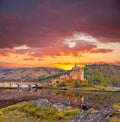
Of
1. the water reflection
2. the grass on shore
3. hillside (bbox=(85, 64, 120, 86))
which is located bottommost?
the water reflection

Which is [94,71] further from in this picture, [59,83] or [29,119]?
[29,119]

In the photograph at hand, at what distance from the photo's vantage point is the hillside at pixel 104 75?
38719 millimetres

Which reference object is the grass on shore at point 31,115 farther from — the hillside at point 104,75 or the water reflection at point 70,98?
the hillside at point 104,75

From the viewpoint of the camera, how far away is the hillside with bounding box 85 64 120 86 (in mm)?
38719

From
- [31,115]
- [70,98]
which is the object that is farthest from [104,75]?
[31,115]

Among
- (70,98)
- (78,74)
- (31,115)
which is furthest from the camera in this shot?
(78,74)

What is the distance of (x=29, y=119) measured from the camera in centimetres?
662

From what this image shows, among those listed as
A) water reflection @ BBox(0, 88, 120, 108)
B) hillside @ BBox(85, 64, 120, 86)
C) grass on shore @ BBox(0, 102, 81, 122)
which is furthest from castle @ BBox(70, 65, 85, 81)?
grass on shore @ BBox(0, 102, 81, 122)

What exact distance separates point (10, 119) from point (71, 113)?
190 cm

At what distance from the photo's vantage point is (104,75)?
41.4 m

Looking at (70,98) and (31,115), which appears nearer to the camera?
(31,115)

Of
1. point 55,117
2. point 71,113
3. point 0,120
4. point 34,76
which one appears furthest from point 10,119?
point 34,76

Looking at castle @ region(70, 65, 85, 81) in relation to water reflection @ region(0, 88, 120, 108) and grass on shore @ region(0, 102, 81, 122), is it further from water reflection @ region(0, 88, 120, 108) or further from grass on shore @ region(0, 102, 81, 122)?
grass on shore @ region(0, 102, 81, 122)

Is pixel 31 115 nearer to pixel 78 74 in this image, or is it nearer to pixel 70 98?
pixel 70 98
